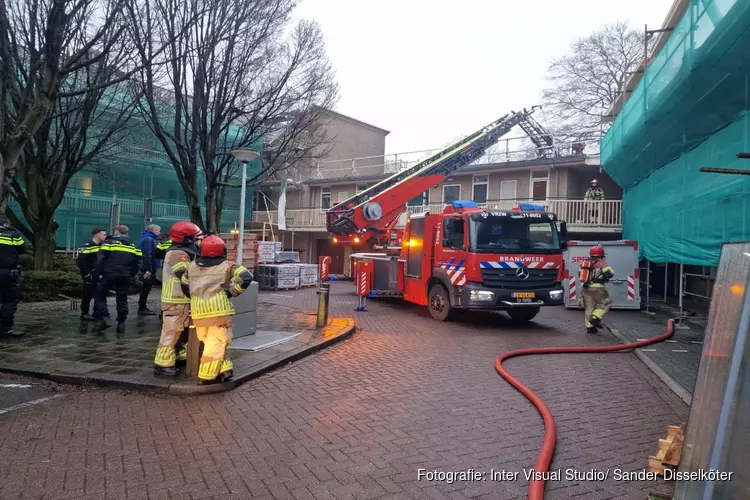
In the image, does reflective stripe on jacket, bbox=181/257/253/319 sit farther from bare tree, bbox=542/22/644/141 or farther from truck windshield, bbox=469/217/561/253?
bare tree, bbox=542/22/644/141

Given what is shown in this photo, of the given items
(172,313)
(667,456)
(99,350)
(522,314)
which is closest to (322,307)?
(99,350)

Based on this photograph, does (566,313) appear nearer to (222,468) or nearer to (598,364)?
(598,364)

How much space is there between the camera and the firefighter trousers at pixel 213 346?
512cm

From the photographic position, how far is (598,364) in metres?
6.92

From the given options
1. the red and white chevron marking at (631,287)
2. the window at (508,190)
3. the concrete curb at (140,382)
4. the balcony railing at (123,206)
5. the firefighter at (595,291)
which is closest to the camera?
the concrete curb at (140,382)

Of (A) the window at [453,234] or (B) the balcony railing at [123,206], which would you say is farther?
(B) the balcony railing at [123,206]

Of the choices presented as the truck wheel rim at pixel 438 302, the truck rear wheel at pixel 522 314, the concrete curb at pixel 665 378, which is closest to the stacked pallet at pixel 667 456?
the concrete curb at pixel 665 378

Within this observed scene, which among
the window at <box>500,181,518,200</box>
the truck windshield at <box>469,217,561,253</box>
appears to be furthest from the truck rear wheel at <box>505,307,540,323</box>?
the window at <box>500,181,518,200</box>

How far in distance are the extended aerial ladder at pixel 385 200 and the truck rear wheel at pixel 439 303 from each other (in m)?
4.22

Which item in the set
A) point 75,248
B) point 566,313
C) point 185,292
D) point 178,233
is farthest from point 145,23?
point 75,248

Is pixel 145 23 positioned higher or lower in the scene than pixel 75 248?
higher

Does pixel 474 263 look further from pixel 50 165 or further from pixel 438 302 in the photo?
pixel 50 165

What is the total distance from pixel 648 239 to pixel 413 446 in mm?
10804

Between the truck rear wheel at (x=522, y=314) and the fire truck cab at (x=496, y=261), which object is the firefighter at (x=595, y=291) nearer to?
the fire truck cab at (x=496, y=261)
